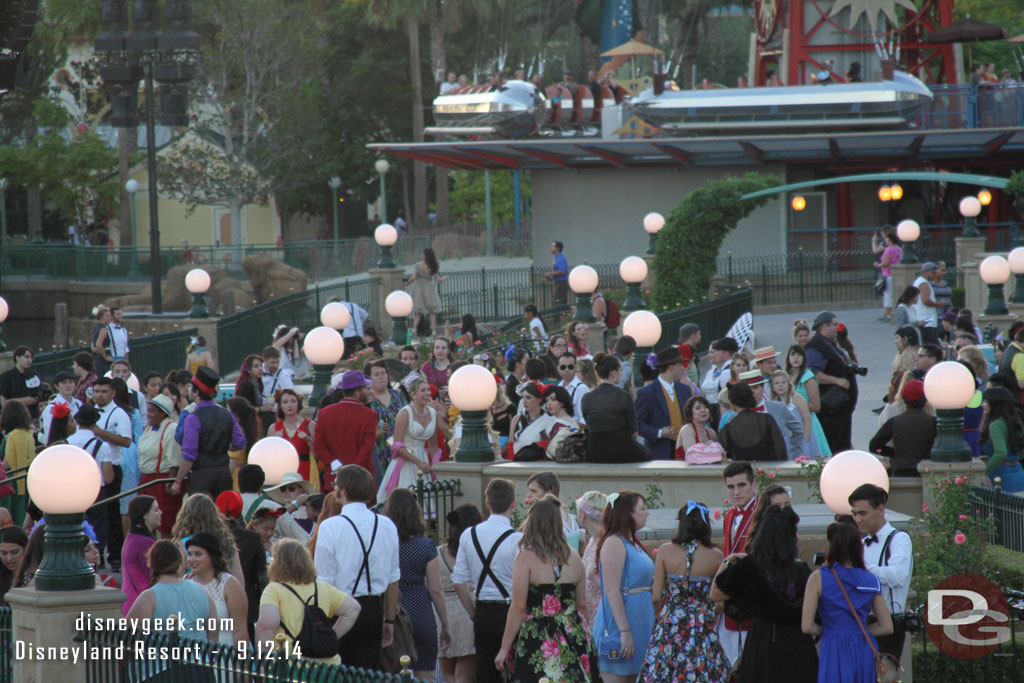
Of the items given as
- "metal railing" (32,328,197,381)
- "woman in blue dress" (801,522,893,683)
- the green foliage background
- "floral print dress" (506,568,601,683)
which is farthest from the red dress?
the green foliage background

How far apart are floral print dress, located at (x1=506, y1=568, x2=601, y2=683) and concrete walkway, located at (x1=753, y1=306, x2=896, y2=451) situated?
8.74 m

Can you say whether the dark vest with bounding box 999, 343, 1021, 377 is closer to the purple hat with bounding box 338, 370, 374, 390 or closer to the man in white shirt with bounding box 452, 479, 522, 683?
the purple hat with bounding box 338, 370, 374, 390

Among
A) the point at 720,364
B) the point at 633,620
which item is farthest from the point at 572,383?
the point at 633,620

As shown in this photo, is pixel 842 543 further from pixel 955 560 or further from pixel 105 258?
pixel 105 258

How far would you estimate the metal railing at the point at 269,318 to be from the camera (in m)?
24.2

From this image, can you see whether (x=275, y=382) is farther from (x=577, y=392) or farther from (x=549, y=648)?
(x=549, y=648)

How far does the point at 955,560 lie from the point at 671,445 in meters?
3.21

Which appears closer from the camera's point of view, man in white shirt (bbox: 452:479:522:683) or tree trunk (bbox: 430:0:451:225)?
man in white shirt (bbox: 452:479:522:683)

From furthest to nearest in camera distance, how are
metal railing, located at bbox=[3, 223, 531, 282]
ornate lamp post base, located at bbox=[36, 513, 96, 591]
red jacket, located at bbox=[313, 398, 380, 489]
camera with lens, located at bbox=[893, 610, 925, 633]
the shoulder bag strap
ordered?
metal railing, located at bbox=[3, 223, 531, 282], red jacket, located at bbox=[313, 398, 380, 489], ornate lamp post base, located at bbox=[36, 513, 96, 591], camera with lens, located at bbox=[893, 610, 925, 633], the shoulder bag strap

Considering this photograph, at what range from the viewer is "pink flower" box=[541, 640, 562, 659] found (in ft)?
24.4

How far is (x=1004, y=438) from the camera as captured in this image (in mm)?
11469

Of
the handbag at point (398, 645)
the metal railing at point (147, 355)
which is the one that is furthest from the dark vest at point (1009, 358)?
the metal railing at point (147, 355)

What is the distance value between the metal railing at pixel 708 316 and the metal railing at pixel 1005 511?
9913 millimetres

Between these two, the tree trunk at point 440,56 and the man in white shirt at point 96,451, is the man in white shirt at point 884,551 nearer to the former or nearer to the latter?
the man in white shirt at point 96,451
